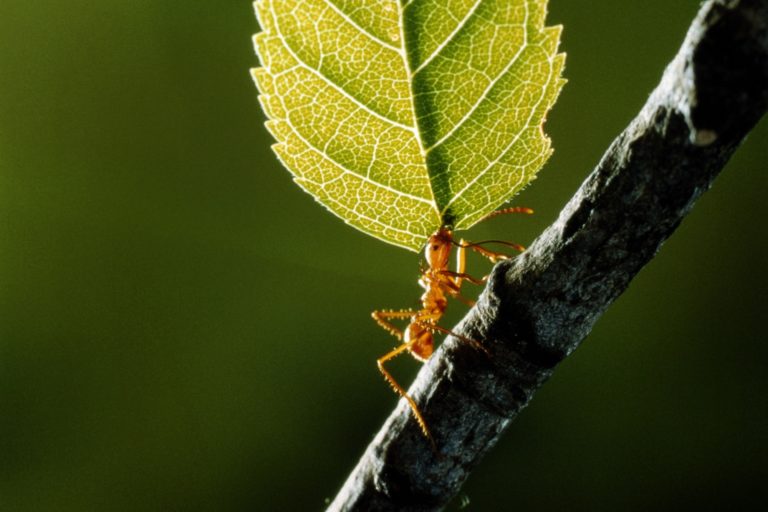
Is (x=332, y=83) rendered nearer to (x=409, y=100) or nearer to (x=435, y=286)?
(x=409, y=100)

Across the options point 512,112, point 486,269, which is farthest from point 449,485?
point 486,269

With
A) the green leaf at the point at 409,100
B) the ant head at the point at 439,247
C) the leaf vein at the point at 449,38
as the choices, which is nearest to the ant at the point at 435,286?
the ant head at the point at 439,247

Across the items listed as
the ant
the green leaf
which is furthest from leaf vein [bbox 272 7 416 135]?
the ant

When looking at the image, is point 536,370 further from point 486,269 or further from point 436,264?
point 486,269

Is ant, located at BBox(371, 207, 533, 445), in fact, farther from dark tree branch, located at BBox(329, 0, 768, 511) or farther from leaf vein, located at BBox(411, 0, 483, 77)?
leaf vein, located at BBox(411, 0, 483, 77)

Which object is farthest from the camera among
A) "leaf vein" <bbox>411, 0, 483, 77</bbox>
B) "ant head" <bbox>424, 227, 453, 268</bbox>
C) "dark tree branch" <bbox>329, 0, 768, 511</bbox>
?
"ant head" <bbox>424, 227, 453, 268</bbox>

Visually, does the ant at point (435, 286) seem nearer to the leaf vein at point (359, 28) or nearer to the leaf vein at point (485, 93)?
the leaf vein at point (485, 93)
